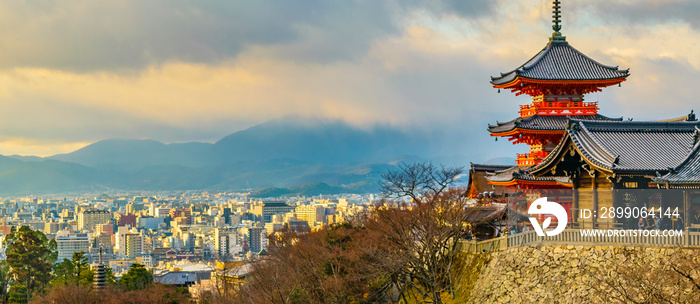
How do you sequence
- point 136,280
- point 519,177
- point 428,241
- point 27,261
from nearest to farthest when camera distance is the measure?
point 428,241 → point 519,177 → point 136,280 → point 27,261

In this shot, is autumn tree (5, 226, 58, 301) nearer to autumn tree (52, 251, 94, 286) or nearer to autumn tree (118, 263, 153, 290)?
autumn tree (52, 251, 94, 286)

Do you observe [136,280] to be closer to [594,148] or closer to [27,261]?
[27,261]

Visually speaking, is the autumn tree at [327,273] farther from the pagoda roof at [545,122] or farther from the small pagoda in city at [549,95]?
the pagoda roof at [545,122]

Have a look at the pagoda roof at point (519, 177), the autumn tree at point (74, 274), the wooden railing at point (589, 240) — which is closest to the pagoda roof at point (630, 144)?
the wooden railing at point (589, 240)

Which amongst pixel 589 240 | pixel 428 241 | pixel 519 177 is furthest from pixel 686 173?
pixel 519 177

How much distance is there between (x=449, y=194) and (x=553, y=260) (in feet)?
31.4

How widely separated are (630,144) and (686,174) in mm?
2800

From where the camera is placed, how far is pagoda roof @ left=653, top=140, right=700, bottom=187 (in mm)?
19609

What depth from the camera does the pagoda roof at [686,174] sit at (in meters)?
19.6

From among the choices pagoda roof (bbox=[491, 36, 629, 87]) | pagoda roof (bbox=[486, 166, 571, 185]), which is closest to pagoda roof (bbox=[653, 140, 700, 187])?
pagoda roof (bbox=[486, 166, 571, 185])

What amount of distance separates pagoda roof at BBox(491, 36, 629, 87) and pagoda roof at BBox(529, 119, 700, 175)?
8275 mm

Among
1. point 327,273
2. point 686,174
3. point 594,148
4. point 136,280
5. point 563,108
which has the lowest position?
point 136,280

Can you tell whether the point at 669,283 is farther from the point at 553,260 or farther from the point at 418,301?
the point at 418,301

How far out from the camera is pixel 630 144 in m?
22.6
